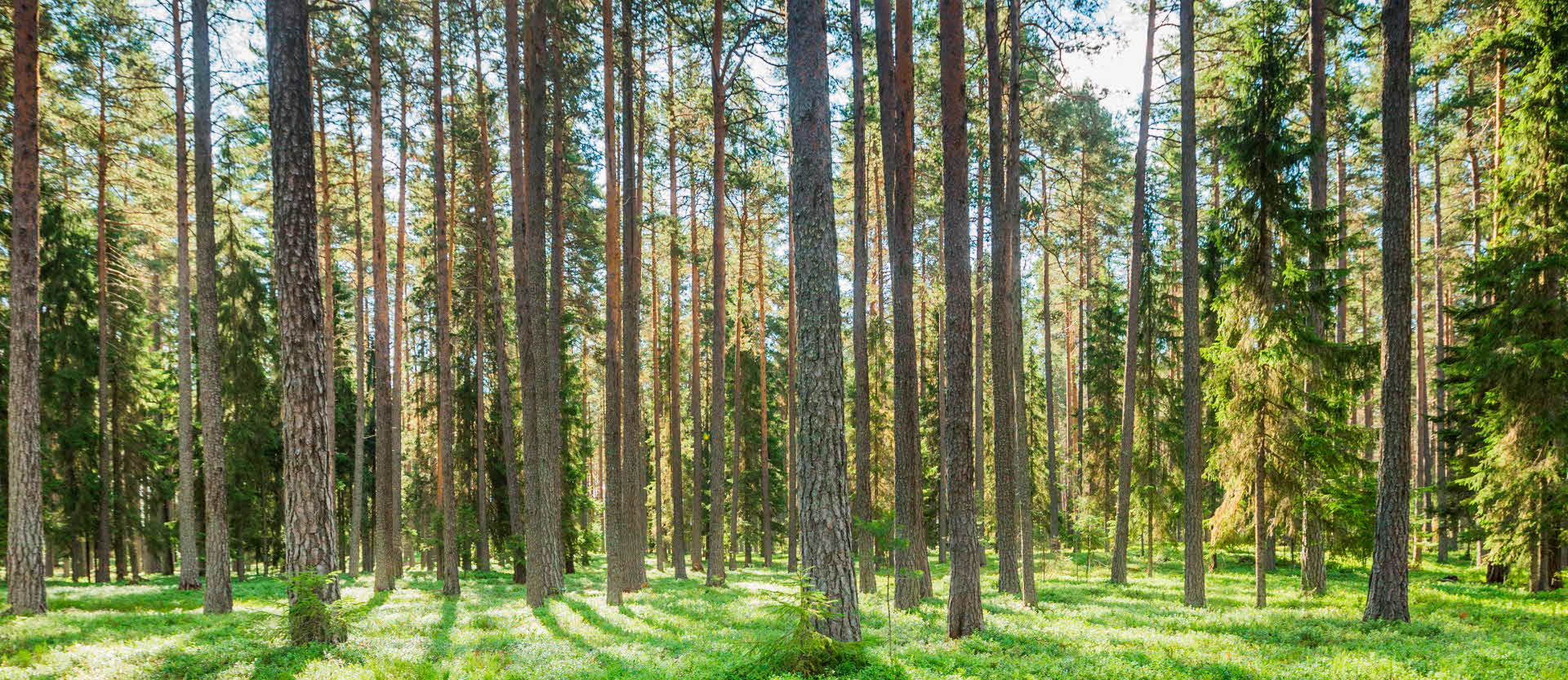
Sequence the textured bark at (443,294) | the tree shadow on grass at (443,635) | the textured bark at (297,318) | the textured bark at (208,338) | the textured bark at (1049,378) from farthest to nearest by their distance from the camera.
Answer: the textured bark at (1049,378)
the textured bark at (443,294)
the textured bark at (208,338)
the tree shadow on grass at (443,635)
the textured bark at (297,318)

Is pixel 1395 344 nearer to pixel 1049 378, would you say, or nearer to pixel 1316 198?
pixel 1316 198

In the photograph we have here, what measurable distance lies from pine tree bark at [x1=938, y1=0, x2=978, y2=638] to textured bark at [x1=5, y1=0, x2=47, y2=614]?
555 inches

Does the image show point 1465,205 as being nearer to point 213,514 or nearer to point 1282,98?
point 1282,98

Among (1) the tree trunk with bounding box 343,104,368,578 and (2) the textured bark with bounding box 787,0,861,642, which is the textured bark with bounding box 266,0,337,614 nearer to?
(2) the textured bark with bounding box 787,0,861,642

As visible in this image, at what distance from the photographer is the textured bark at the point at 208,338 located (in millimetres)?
12234

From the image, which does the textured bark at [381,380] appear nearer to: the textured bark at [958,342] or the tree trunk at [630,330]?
the tree trunk at [630,330]

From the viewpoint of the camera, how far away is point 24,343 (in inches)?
439

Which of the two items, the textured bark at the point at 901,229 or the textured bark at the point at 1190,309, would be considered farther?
the textured bark at the point at 1190,309

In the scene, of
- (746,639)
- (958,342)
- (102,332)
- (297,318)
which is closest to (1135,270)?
(958,342)

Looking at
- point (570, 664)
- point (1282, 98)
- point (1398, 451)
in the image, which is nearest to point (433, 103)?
point (570, 664)

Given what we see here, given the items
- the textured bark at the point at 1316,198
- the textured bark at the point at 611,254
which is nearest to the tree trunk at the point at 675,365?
the textured bark at the point at 611,254

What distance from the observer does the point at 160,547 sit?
2467 centimetres

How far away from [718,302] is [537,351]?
5813 mm

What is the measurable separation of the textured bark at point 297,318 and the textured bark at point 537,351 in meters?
4.58
